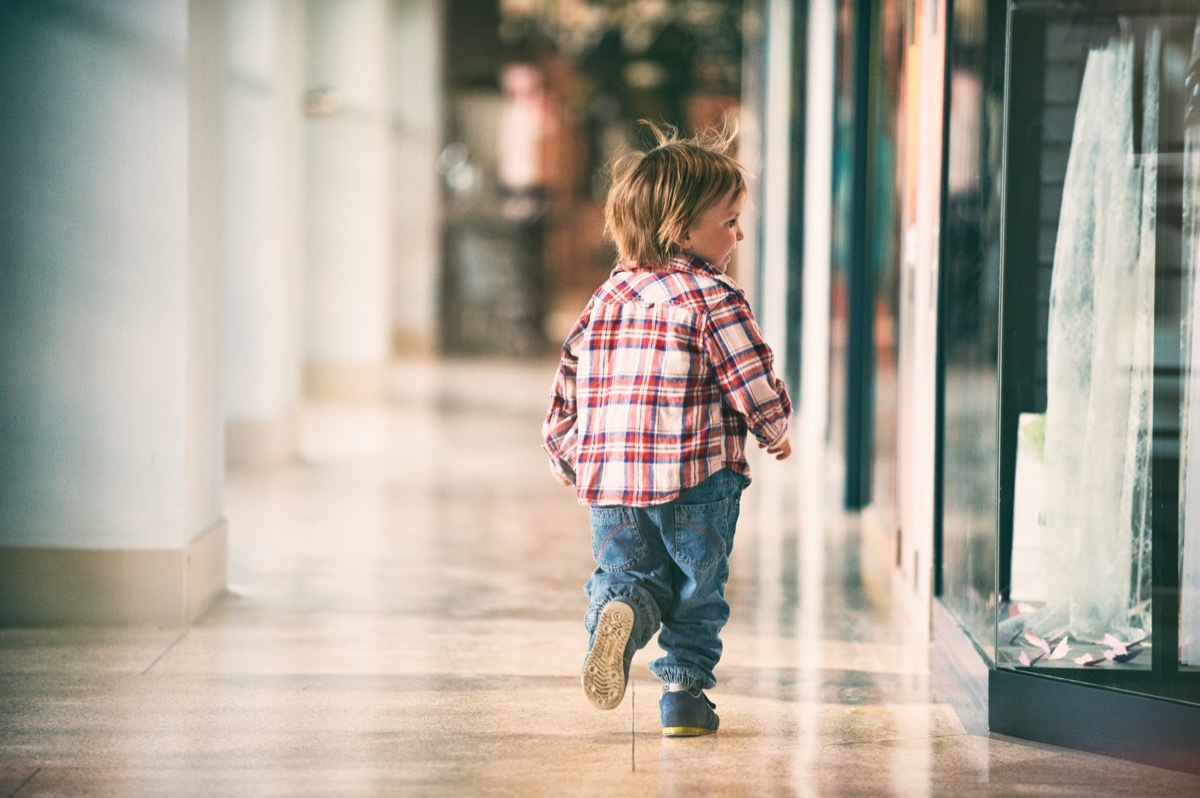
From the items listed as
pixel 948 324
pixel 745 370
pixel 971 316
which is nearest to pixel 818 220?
pixel 948 324

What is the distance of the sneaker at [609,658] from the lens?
2625mm

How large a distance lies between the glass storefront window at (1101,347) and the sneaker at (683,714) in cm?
61

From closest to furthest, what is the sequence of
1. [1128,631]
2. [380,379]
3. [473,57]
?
[1128,631], [380,379], [473,57]

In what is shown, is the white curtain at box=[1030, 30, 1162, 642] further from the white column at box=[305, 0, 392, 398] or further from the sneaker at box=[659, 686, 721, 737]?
the white column at box=[305, 0, 392, 398]

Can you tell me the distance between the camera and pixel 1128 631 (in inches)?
117

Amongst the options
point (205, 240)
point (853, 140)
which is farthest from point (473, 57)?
point (205, 240)

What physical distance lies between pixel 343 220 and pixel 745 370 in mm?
8517

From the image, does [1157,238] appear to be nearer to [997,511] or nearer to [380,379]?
[997,511]

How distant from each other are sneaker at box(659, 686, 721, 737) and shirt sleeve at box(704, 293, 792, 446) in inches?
21.1

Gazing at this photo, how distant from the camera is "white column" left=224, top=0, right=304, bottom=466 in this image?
7.08 meters

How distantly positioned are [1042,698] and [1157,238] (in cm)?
95

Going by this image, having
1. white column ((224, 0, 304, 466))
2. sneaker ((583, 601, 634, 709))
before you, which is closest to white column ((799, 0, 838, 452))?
white column ((224, 0, 304, 466))

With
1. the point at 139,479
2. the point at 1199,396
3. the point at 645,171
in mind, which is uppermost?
the point at 645,171

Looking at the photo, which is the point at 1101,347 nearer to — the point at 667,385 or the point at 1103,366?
the point at 1103,366
